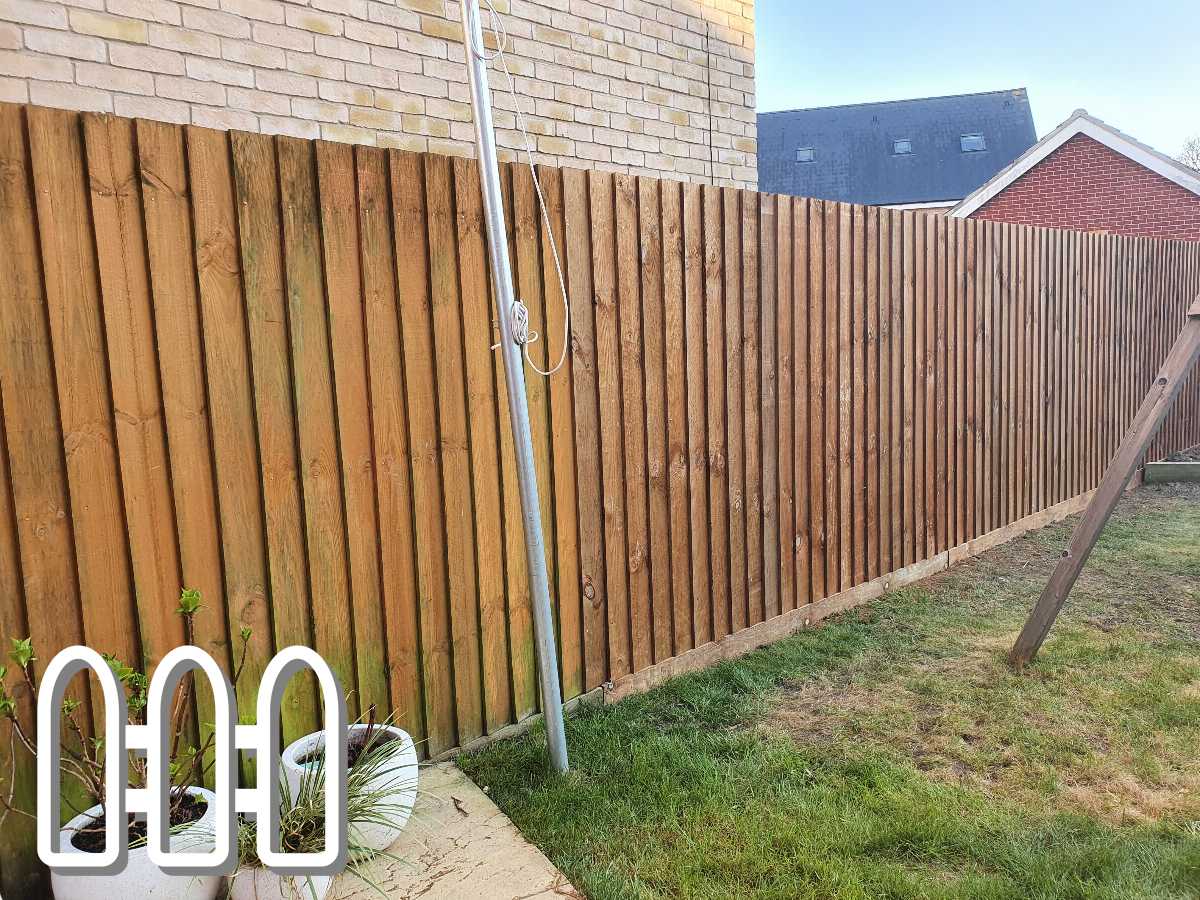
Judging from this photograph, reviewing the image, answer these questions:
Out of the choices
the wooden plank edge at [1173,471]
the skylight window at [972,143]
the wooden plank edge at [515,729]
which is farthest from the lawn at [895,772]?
the skylight window at [972,143]

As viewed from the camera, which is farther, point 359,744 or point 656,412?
point 656,412

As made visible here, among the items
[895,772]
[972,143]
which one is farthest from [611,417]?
[972,143]

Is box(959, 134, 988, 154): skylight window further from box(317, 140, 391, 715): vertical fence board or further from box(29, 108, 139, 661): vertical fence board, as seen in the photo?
box(29, 108, 139, 661): vertical fence board

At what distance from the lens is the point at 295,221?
263 centimetres

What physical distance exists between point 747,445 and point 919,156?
35.9 meters

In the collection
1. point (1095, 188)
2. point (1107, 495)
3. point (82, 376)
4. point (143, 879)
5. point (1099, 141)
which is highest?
point (1099, 141)

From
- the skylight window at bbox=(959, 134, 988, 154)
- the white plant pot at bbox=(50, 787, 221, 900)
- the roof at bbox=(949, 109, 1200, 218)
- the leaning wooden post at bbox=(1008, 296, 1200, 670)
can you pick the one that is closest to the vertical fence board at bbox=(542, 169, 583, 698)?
the white plant pot at bbox=(50, 787, 221, 900)

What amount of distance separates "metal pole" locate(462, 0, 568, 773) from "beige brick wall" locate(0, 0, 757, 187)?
5.02ft

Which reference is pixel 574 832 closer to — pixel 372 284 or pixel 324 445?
pixel 324 445

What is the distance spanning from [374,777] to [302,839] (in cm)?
27

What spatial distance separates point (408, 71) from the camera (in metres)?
4.34

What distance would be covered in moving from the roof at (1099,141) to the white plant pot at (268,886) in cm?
1954

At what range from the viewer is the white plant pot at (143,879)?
1953 millimetres

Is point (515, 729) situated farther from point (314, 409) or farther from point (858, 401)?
point (858, 401)
